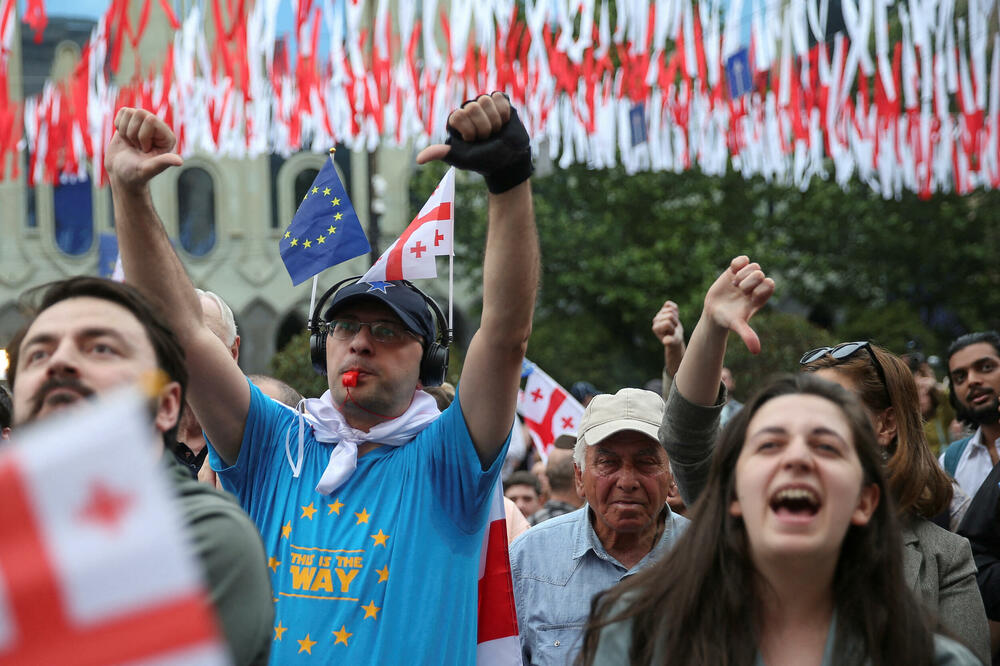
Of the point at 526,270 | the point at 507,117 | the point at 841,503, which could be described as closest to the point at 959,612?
the point at 841,503

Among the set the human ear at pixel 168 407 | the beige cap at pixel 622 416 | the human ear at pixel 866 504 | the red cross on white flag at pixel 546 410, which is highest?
the human ear at pixel 168 407

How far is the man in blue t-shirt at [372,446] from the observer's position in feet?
9.17

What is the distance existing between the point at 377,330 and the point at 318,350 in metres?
0.48

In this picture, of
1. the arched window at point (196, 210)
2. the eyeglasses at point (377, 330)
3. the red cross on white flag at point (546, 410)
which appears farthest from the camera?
the arched window at point (196, 210)

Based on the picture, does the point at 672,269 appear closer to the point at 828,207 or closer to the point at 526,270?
Result: the point at 828,207

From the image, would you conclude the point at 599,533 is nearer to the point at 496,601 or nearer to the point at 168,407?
the point at 496,601

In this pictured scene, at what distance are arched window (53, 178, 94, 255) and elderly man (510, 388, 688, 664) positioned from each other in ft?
86.6

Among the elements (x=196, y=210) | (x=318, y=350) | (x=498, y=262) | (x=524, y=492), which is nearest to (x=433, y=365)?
(x=318, y=350)

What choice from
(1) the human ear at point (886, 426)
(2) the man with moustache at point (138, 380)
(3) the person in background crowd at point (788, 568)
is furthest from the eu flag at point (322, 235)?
(1) the human ear at point (886, 426)

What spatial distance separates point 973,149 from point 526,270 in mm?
11101

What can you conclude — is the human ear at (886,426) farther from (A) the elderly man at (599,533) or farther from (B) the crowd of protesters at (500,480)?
(A) the elderly man at (599,533)

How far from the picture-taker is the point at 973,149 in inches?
495

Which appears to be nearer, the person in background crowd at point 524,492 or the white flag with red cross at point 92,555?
the white flag with red cross at point 92,555

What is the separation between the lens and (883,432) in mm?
3516
